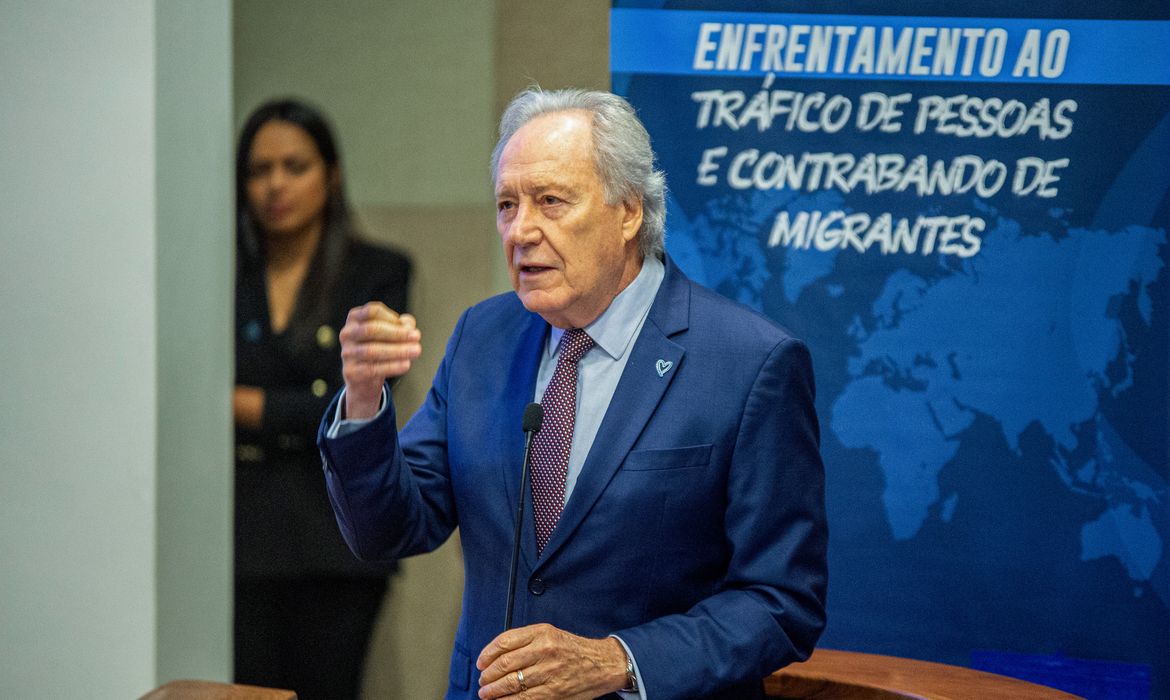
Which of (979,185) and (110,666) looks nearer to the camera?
(979,185)

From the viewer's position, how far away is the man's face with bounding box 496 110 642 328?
188 centimetres

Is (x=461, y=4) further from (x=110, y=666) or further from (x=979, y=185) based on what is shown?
(x=110, y=666)

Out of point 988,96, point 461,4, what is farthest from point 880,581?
point 461,4

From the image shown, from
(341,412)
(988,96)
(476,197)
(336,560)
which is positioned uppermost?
(988,96)

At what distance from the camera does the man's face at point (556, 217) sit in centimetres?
188

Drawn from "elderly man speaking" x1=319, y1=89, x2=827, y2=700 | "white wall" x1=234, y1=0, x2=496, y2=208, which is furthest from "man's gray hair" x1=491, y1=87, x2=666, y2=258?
"white wall" x1=234, y1=0, x2=496, y2=208

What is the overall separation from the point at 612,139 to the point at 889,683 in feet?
3.68

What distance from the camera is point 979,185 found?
2.91 meters

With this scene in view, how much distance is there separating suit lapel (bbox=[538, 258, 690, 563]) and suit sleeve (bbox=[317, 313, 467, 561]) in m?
0.26

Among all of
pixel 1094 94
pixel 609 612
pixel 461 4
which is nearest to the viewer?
pixel 609 612

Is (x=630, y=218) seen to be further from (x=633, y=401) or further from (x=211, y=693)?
(x=211, y=693)

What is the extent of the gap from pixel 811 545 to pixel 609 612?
1.09 feet

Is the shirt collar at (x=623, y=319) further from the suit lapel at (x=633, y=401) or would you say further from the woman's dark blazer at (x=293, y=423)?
the woman's dark blazer at (x=293, y=423)

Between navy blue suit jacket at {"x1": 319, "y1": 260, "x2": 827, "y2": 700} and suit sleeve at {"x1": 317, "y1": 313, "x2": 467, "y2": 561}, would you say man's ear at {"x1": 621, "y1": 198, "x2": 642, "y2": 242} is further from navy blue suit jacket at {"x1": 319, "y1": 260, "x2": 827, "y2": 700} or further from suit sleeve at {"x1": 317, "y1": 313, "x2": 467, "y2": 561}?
suit sleeve at {"x1": 317, "y1": 313, "x2": 467, "y2": 561}
